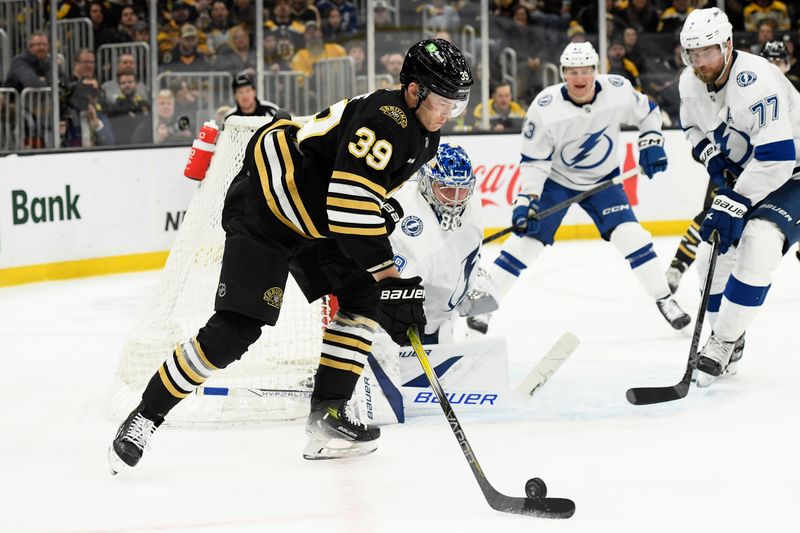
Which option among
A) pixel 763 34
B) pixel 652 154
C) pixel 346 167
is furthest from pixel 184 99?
pixel 346 167

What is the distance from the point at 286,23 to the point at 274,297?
5.09m

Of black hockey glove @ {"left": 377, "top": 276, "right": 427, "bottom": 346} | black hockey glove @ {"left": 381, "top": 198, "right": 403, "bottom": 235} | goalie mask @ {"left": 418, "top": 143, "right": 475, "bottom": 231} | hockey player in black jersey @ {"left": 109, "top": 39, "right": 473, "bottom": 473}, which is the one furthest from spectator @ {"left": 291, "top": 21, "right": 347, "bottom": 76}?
black hockey glove @ {"left": 377, "top": 276, "right": 427, "bottom": 346}

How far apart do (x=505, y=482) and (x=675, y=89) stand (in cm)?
599

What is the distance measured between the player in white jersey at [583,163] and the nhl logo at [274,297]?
1896 millimetres

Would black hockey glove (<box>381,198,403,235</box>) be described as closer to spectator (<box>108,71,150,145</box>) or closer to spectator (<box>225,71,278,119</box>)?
spectator (<box>225,71,278,119</box>)

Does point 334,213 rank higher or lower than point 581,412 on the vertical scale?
higher

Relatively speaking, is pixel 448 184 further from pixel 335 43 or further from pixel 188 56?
pixel 335 43

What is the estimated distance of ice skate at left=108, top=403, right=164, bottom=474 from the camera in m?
2.80

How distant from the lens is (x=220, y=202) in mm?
3900

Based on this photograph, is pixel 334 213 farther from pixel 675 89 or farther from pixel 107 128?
pixel 675 89

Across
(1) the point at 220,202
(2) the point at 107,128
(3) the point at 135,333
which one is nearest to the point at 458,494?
(3) the point at 135,333

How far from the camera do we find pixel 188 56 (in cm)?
732

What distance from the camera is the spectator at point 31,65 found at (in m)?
6.59

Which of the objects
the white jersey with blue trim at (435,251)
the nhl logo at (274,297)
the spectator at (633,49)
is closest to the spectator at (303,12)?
the spectator at (633,49)
